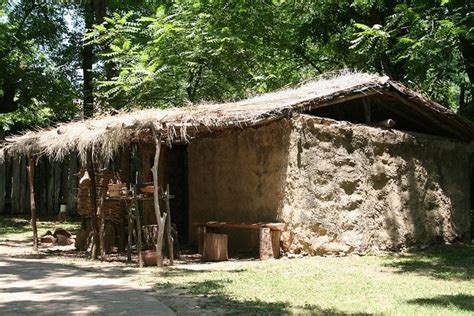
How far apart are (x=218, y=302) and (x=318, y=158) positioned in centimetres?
471

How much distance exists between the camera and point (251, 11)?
16656 mm

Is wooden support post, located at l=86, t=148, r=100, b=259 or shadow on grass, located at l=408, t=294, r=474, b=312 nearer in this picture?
shadow on grass, located at l=408, t=294, r=474, b=312

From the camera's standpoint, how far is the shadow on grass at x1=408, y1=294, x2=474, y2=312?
6.17 metres

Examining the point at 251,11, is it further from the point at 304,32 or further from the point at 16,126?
the point at 16,126

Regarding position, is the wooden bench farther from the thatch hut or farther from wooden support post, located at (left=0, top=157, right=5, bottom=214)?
wooden support post, located at (left=0, top=157, right=5, bottom=214)

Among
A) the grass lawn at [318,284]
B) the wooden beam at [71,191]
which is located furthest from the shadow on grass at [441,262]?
the wooden beam at [71,191]

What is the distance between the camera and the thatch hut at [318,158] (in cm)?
988

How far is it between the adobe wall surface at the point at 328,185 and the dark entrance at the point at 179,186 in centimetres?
96

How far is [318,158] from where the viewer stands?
10297 millimetres

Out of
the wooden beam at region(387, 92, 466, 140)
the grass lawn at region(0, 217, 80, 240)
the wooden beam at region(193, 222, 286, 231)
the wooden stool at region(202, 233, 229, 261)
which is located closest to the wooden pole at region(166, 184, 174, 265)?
the wooden stool at region(202, 233, 229, 261)

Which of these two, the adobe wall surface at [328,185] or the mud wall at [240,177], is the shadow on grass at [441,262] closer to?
the adobe wall surface at [328,185]

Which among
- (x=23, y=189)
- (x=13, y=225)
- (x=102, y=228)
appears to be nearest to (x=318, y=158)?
(x=102, y=228)

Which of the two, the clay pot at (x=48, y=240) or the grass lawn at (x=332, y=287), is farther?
the clay pot at (x=48, y=240)

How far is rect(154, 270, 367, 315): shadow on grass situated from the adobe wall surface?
9.97 feet
